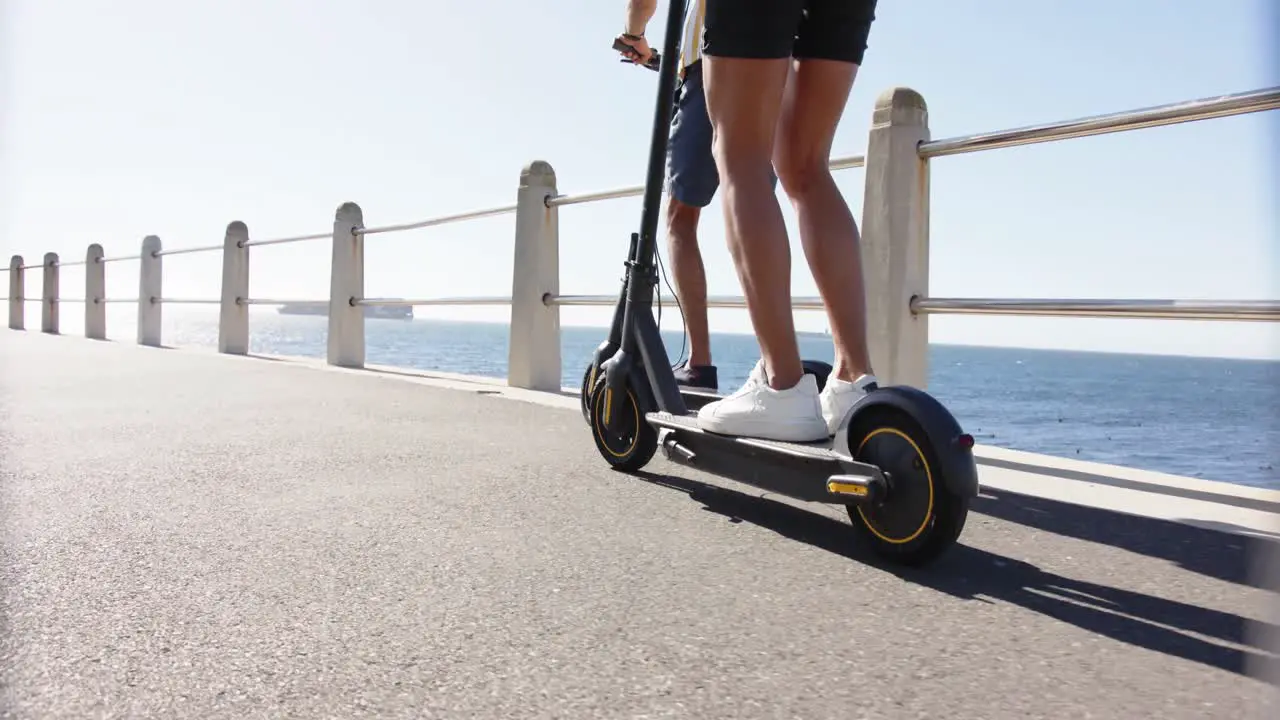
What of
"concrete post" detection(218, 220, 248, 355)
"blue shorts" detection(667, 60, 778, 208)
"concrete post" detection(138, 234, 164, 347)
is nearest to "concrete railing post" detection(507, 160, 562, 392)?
"blue shorts" detection(667, 60, 778, 208)

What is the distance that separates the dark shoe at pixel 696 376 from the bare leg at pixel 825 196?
0.75m

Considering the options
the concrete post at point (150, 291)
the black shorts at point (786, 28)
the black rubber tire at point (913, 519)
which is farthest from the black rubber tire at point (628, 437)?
the concrete post at point (150, 291)

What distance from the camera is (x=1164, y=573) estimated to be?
5.11 ft

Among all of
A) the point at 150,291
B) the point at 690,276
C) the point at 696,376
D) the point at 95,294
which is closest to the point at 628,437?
the point at 696,376

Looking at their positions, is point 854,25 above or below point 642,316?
above

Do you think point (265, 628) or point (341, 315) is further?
point (341, 315)

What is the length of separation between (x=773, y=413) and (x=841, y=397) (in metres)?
0.14

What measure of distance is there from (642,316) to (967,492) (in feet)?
3.58

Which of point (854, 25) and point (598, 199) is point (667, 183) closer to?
point (854, 25)

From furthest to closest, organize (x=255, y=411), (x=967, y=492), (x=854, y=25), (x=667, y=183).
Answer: (x=255, y=411) < (x=667, y=183) < (x=854, y=25) < (x=967, y=492)

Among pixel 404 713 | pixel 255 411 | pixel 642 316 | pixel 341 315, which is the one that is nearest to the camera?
pixel 404 713

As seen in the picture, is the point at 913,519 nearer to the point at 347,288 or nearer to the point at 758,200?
the point at 758,200

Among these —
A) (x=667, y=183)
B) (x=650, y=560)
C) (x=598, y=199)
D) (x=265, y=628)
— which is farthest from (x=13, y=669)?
(x=598, y=199)

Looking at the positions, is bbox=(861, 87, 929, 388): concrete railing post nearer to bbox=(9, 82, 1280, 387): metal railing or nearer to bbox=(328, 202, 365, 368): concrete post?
bbox=(9, 82, 1280, 387): metal railing
